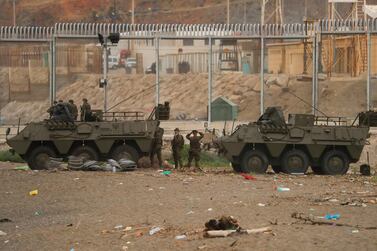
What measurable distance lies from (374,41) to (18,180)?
62.6 feet

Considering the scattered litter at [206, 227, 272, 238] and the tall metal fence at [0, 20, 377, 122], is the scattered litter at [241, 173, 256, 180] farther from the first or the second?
the scattered litter at [206, 227, 272, 238]

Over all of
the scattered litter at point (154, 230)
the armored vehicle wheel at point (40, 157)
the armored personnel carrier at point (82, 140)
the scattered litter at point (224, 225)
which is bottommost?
the scattered litter at point (154, 230)

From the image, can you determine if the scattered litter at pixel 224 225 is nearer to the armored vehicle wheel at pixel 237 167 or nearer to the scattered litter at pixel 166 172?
the scattered litter at pixel 166 172

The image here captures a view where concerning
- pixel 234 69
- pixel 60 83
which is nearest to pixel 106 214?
pixel 60 83

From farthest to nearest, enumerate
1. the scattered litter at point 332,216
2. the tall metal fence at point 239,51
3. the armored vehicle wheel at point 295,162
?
the tall metal fence at point 239,51
the armored vehicle wheel at point 295,162
the scattered litter at point 332,216

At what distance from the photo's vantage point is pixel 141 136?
2420 centimetres

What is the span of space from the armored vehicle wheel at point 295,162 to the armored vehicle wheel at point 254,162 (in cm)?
47

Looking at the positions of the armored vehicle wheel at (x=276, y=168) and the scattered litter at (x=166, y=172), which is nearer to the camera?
the scattered litter at (x=166, y=172)

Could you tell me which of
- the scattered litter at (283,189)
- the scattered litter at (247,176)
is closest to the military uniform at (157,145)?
the scattered litter at (247,176)

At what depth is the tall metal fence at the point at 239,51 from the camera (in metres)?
32.0

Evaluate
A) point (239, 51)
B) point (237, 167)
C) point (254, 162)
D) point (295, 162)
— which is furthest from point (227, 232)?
point (239, 51)

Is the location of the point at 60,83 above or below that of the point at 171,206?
above

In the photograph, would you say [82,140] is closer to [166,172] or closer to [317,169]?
[166,172]

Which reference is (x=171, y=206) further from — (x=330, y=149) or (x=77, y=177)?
(x=330, y=149)
